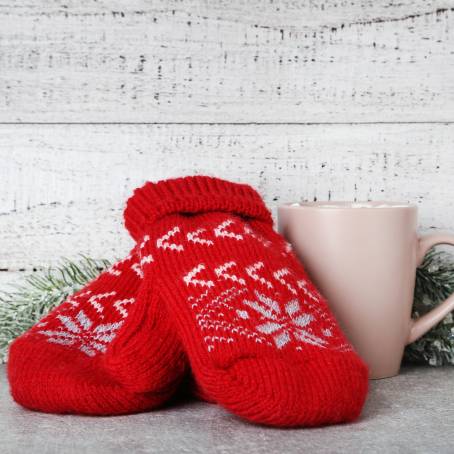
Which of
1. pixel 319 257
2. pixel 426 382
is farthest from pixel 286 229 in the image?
pixel 426 382

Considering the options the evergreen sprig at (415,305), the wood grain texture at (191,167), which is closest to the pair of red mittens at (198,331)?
the evergreen sprig at (415,305)

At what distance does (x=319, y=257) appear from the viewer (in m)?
0.70

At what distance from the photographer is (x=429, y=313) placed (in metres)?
0.75

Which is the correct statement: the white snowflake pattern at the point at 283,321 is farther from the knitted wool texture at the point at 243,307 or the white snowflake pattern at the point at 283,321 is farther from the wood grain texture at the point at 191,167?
the wood grain texture at the point at 191,167

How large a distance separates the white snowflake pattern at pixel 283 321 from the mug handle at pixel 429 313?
0.58 ft

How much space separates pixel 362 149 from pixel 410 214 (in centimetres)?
23

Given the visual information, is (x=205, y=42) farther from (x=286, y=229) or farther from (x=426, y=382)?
(x=426, y=382)

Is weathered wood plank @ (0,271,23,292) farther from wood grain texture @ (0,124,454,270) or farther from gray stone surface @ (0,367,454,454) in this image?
gray stone surface @ (0,367,454,454)

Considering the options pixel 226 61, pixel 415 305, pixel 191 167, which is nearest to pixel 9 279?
pixel 191 167

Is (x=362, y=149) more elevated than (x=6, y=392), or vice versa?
(x=362, y=149)

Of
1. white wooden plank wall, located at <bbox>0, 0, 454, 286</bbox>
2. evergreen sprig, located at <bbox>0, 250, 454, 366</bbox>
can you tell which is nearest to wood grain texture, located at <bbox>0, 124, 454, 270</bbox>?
white wooden plank wall, located at <bbox>0, 0, 454, 286</bbox>

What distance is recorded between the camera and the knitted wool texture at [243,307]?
1.72ft

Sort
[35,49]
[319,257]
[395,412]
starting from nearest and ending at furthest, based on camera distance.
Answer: [395,412] → [319,257] → [35,49]

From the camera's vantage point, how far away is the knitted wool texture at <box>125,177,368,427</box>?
53 cm
